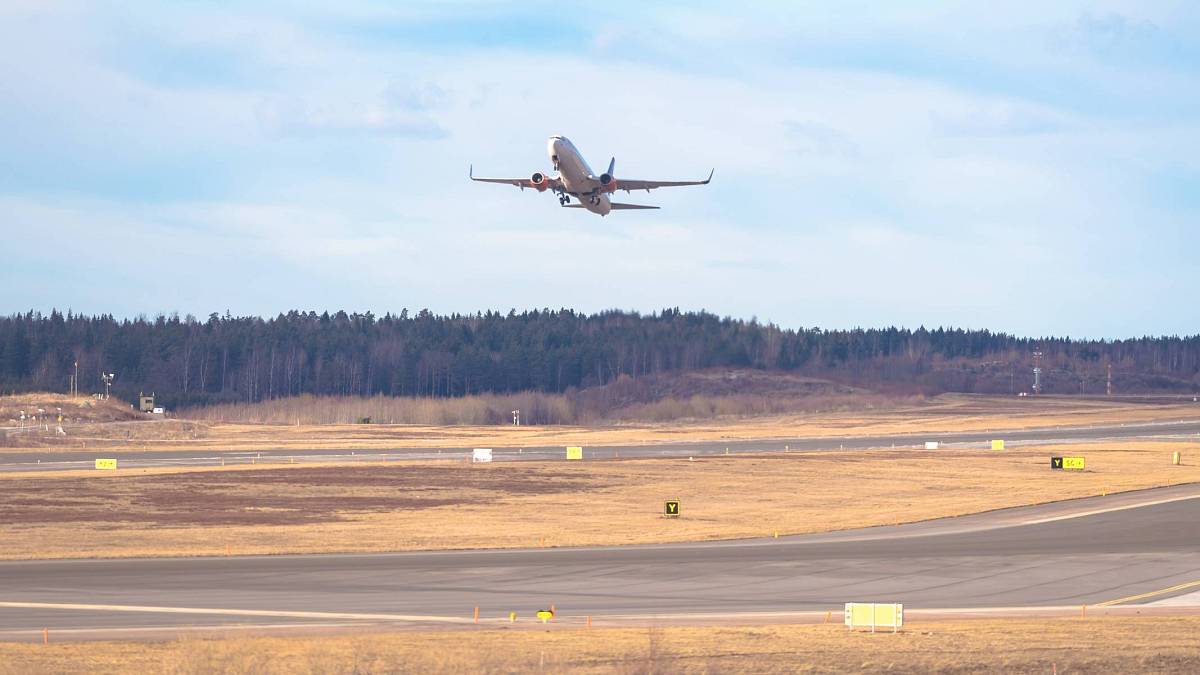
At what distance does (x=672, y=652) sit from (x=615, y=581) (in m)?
14.7

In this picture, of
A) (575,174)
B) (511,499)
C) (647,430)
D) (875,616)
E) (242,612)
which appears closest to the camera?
(875,616)

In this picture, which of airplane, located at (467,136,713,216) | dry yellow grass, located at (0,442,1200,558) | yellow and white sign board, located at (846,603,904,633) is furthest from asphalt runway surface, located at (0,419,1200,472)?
yellow and white sign board, located at (846,603,904,633)

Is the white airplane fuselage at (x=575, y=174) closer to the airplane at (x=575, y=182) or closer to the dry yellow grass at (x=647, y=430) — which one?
the airplane at (x=575, y=182)

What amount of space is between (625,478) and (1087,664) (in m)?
59.2

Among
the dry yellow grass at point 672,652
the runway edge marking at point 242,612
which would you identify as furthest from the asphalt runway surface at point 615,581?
the dry yellow grass at point 672,652

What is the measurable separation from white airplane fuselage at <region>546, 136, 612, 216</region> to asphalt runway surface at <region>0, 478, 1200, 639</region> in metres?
19.1

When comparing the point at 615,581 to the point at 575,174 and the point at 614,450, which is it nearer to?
the point at 575,174

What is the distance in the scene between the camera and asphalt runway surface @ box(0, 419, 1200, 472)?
105 meters

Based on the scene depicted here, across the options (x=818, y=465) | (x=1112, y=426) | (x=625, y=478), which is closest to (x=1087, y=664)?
(x=625, y=478)

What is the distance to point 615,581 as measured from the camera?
45.0 metres

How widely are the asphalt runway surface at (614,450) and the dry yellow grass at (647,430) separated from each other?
619cm

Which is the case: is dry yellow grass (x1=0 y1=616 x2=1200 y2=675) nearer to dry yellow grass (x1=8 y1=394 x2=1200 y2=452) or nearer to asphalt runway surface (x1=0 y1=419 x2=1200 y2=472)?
asphalt runway surface (x1=0 y1=419 x2=1200 y2=472)

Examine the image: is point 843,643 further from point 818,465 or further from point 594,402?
point 594,402

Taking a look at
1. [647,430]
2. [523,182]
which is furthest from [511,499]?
[647,430]
